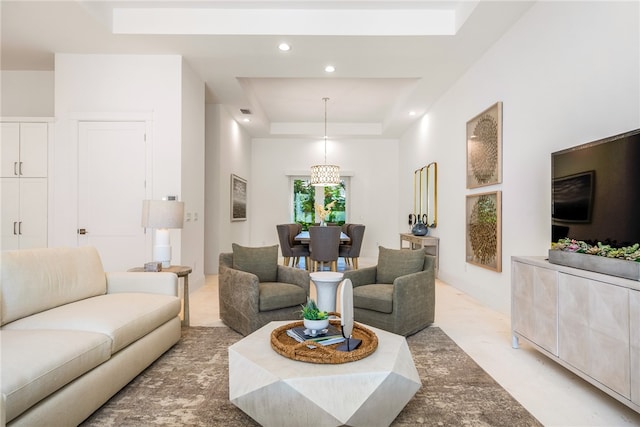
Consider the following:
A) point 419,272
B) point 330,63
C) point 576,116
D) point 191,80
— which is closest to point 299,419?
point 419,272

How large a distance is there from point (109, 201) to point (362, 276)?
9.92 feet

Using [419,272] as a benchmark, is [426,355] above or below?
below

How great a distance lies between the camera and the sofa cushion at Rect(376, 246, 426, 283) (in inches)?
130

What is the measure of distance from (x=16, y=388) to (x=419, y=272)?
2.73m

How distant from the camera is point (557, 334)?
2.21 metres

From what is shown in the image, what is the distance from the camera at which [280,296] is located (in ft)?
9.99

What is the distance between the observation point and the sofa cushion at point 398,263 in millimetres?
3305

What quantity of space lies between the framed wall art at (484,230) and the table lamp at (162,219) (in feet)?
10.7

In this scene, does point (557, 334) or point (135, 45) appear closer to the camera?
point (557, 334)

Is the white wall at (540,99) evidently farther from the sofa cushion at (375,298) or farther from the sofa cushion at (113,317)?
the sofa cushion at (113,317)

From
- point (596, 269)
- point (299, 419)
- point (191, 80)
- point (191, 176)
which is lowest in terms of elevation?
point (299, 419)

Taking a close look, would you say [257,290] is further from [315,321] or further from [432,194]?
[432,194]

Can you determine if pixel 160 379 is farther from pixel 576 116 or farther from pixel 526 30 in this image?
pixel 526 30

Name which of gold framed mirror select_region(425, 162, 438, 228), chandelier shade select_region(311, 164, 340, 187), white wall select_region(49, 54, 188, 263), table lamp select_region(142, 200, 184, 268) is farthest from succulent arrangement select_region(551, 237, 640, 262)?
chandelier shade select_region(311, 164, 340, 187)
